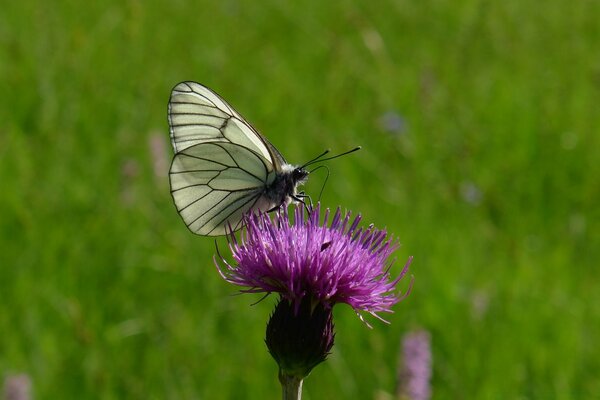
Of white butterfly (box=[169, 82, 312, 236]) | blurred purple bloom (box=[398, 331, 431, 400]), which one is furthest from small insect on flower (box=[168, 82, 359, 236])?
blurred purple bloom (box=[398, 331, 431, 400])

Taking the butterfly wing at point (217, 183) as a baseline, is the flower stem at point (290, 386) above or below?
below

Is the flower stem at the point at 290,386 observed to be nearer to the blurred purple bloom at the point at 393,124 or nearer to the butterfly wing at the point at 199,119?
the butterfly wing at the point at 199,119

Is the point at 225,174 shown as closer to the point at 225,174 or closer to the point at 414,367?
the point at 225,174

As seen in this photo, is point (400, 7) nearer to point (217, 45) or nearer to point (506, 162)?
point (217, 45)

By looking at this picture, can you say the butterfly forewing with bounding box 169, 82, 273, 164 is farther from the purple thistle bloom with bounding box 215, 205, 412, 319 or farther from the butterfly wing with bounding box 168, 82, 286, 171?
the purple thistle bloom with bounding box 215, 205, 412, 319

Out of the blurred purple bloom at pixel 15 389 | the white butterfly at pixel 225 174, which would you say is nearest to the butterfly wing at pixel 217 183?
the white butterfly at pixel 225 174
